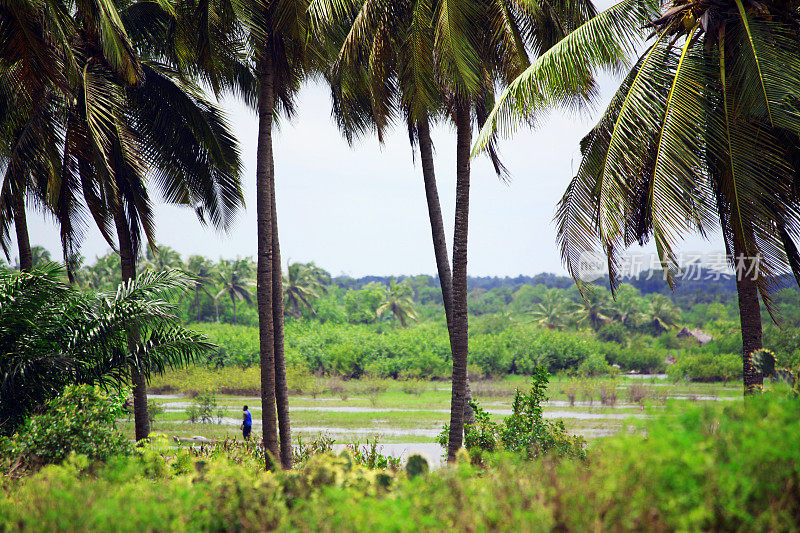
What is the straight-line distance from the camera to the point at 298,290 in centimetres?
6038

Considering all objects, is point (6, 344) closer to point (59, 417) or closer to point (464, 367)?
point (59, 417)

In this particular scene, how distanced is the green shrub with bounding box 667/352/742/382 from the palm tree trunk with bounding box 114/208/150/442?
36379 mm

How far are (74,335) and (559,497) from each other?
7450mm

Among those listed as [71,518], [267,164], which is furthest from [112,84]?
[71,518]

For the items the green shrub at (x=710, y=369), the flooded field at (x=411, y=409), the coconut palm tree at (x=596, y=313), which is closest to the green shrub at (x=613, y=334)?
the coconut palm tree at (x=596, y=313)

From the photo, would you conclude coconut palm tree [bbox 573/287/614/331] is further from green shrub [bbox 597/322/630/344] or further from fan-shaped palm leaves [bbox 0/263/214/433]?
fan-shaped palm leaves [bbox 0/263/214/433]

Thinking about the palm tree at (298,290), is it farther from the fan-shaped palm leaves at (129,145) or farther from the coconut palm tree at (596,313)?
the fan-shaped palm leaves at (129,145)

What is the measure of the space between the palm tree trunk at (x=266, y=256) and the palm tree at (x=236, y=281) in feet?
167

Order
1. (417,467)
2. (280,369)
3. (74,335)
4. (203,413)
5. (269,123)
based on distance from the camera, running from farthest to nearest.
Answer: (203,413) → (280,369) → (269,123) → (74,335) → (417,467)

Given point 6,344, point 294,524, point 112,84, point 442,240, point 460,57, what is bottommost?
point 294,524

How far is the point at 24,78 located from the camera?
23.5 ft

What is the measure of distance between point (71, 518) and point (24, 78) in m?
5.91

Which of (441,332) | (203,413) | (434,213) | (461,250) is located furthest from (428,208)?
(441,332)

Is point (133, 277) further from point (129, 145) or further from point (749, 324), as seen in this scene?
point (749, 324)
